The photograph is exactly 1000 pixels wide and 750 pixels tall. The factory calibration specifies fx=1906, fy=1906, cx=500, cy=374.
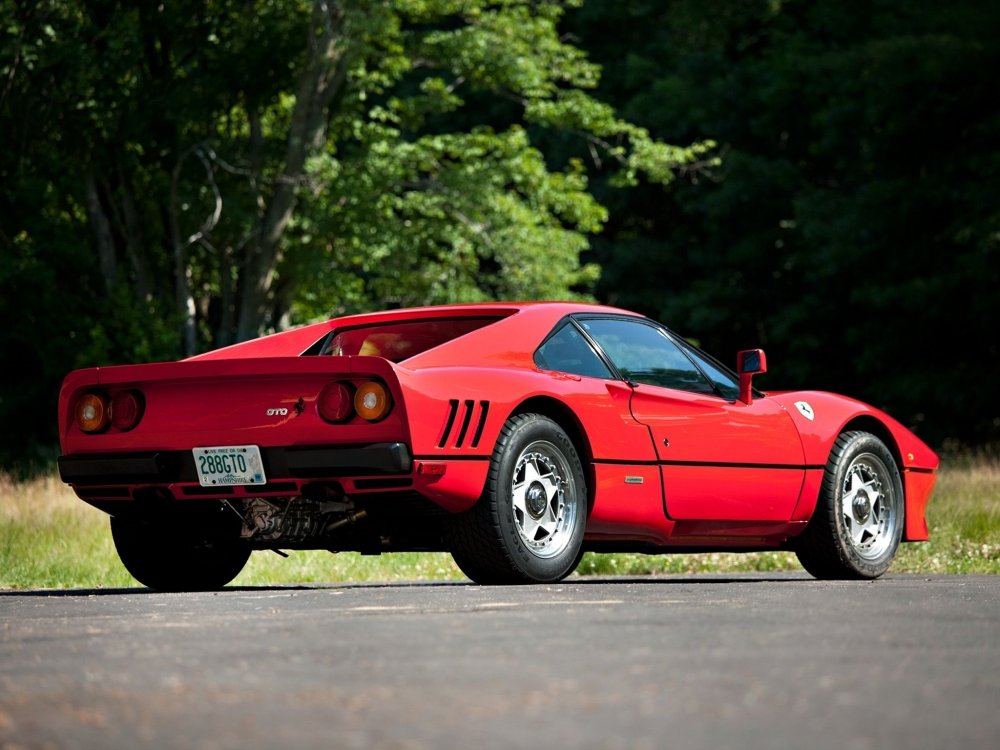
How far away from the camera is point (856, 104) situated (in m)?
35.5

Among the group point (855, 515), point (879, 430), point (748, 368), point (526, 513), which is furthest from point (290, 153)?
point (526, 513)

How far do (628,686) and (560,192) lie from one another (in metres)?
26.6

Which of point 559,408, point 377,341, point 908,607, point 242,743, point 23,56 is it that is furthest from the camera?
point 23,56

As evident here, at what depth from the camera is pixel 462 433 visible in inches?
328

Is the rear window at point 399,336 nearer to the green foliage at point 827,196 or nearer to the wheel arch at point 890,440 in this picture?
the wheel arch at point 890,440

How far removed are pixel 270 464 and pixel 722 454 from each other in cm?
245

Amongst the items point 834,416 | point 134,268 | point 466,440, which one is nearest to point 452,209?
point 134,268

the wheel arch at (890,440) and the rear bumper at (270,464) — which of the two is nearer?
the rear bumper at (270,464)

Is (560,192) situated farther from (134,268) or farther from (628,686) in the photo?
(628,686)

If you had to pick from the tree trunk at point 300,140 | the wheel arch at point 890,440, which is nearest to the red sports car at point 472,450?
the wheel arch at point 890,440

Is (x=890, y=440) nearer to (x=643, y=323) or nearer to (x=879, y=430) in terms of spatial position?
(x=879, y=430)

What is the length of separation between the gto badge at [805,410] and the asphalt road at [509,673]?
2.32 m

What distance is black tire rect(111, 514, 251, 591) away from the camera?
366 inches

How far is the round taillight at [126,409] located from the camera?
886 centimetres
